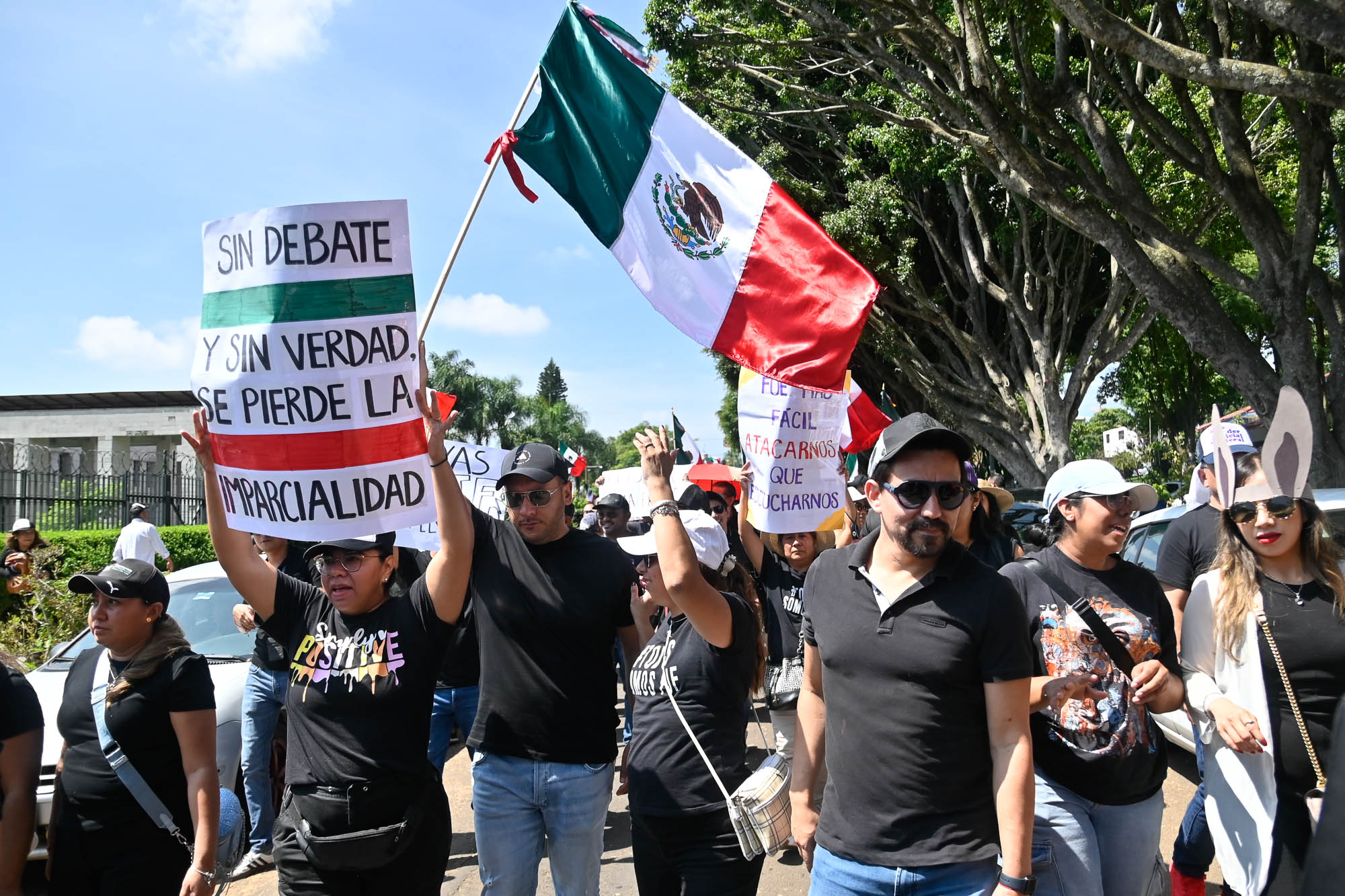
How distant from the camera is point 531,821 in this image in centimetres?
342

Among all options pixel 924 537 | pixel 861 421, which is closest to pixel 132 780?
pixel 924 537

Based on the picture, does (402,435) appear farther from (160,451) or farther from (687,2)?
(160,451)

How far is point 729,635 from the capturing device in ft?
10.9

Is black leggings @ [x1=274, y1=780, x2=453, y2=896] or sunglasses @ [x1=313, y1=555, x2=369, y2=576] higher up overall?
sunglasses @ [x1=313, y1=555, x2=369, y2=576]

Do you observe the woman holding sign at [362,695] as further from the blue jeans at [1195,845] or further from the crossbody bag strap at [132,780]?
the blue jeans at [1195,845]

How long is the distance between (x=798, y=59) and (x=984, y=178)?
6.07 m

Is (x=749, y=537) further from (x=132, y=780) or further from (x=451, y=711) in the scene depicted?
(x=132, y=780)

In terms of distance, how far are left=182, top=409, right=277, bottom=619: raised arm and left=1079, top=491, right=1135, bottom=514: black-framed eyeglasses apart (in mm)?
2816

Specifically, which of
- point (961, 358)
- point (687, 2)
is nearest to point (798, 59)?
point (687, 2)

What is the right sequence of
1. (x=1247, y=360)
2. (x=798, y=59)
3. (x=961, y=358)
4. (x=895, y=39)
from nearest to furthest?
(x=1247, y=360)
(x=895, y=39)
(x=798, y=59)
(x=961, y=358)

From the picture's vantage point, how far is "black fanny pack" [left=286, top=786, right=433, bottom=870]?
304 cm

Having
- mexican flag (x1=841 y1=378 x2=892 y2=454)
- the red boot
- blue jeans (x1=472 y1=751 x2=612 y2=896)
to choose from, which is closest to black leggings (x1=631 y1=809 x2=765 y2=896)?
blue jeans (x1=472 y1=751 x2=612 y2=896)

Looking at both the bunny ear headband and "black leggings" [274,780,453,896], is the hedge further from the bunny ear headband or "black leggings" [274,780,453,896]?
the bunny ear headband

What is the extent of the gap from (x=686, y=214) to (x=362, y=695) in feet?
8.55
